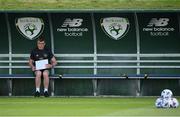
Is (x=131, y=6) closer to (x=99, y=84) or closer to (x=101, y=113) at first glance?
(x=99, y=84)

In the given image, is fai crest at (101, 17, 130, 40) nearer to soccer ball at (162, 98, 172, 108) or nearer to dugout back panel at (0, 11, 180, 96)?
dugout back panel at (0, 11, 180, 96)

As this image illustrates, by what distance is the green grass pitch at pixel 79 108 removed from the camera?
15050 mm

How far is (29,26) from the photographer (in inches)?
890

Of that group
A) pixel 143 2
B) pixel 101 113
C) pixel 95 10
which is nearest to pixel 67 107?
pixel 101 113

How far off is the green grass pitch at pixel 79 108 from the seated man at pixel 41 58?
102 cm

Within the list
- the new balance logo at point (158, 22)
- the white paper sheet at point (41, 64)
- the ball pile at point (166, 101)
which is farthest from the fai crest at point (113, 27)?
the ball pile at point (166, 101)

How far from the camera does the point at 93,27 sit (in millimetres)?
22219

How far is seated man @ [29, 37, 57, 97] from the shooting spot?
21797 millimetres

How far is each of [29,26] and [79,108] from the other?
6210mm

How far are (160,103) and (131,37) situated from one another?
600 cm

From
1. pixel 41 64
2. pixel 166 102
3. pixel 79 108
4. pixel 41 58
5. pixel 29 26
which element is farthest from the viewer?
pixel 29 26

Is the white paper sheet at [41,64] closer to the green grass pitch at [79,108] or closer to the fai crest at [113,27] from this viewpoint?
the green grass pitch at [79,108]

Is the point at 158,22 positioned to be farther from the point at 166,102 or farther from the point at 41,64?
the point at 166,102

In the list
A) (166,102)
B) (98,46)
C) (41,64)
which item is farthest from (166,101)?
(41,64)
